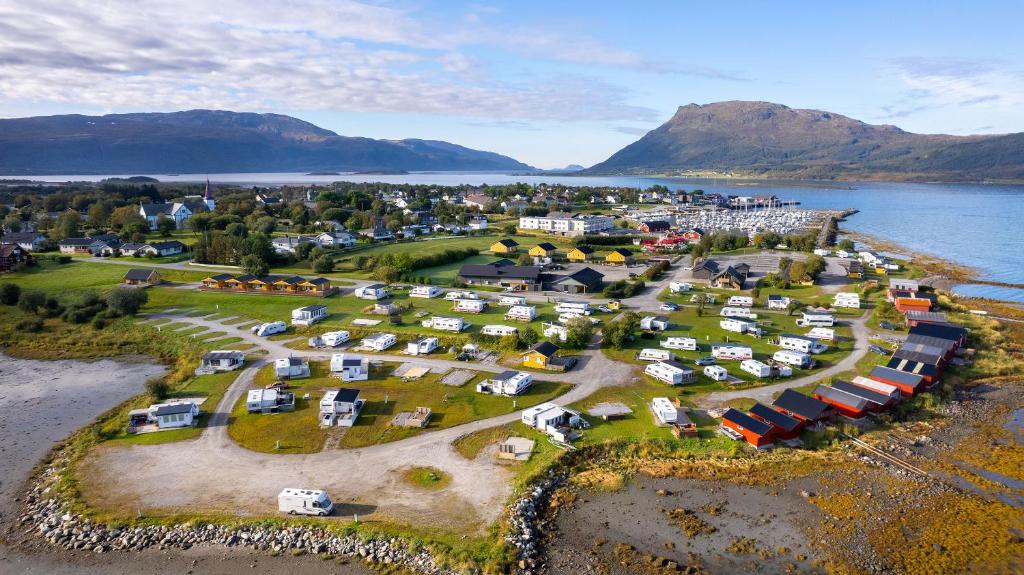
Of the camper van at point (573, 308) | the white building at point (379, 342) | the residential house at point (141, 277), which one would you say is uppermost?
the residential house at point (141, 277)

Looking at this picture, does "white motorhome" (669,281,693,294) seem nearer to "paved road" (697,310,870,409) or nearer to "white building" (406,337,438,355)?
"paved road" (697,310,870,409)

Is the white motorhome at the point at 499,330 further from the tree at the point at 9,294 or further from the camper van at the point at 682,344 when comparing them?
the tree at the point at 9,294

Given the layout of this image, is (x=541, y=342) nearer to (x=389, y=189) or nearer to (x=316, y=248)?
(x=316, y=248)

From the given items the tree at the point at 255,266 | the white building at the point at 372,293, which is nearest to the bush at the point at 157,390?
the white building at the point at 372,293

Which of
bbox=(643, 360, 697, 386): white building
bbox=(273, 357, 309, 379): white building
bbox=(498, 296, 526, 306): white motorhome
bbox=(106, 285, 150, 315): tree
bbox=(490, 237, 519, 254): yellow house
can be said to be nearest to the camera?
bbox=(643, 360, 697, 386): white building

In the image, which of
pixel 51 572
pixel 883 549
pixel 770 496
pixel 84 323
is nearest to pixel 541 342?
pixel 770 496

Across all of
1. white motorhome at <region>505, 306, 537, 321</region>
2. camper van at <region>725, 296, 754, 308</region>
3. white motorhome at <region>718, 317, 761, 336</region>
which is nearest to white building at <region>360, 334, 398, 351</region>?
white motorhome at <region>505, 306, 537, 321</region>
